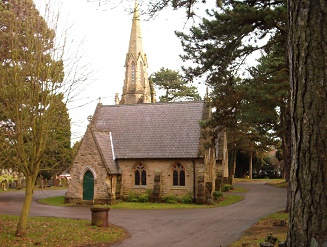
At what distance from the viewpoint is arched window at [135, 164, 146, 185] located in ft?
94.7

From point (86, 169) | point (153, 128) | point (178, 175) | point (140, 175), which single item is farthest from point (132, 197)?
point (153, 128)

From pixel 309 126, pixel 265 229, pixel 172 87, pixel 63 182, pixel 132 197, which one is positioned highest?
pixel 172 87

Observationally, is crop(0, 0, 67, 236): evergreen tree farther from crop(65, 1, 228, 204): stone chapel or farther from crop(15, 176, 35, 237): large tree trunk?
crop(65, 1, 228, 204): stone chapel

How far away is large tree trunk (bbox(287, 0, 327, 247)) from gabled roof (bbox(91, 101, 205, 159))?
22.8 meters

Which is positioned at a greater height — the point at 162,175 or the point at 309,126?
the point at 309,126

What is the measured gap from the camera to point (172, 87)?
66.2 m

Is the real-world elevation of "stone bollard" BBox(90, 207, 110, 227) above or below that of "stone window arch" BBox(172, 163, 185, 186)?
below

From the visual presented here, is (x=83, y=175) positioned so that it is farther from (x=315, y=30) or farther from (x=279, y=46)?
(x=315, y=30)

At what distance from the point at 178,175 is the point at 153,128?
15.6 feet

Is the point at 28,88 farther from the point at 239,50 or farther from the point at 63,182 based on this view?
the point at 63,182

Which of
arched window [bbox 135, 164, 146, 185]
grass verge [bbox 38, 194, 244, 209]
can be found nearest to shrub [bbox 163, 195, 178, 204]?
grass verge [bbox 38, 194, 244, 209]

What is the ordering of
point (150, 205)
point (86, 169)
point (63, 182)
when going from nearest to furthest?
point (150, 205)
point (86, 169)
point (63, 182)

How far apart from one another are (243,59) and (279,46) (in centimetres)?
251

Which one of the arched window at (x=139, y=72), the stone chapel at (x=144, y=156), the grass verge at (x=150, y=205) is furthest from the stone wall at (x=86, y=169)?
the arched window at (x=139, y=72)
